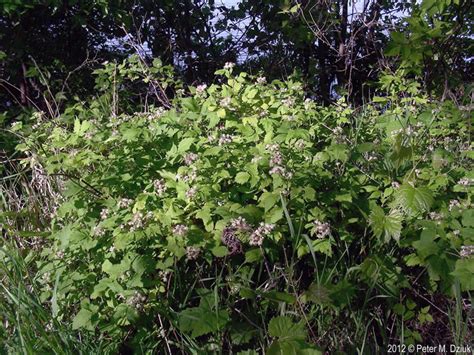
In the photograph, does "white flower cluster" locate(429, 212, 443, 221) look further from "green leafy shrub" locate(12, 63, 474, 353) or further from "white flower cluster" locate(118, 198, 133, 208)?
"white flower cluster" locate(118, 198, 133, 208)

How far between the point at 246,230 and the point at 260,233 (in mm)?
58

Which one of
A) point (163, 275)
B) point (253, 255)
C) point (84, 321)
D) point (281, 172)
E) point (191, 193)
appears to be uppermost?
point (281, 172)

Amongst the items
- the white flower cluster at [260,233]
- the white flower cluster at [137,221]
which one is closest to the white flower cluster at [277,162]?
the white flower cluster at [260,233]

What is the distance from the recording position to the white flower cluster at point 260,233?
7.85 ft

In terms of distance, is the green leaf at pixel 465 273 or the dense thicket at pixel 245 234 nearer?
the green leaf at pixel 465 273

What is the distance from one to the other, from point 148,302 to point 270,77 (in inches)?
149

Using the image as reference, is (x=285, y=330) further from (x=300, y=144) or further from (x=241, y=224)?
(x=300, y=144)

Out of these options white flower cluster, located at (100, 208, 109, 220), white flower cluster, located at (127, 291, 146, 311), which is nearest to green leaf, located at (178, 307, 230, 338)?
white flower cluster, located at (127, 291, 146, 311)

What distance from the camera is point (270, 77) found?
5918mm

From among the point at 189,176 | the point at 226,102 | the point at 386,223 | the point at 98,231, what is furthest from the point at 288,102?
the point at 98,231

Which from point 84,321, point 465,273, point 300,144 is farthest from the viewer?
point 300,144

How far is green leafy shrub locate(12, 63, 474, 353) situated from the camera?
8.05 ft

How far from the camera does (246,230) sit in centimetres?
243

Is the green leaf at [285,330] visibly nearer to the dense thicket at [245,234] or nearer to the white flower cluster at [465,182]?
the dense thicket at [245,234]
